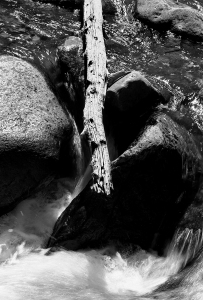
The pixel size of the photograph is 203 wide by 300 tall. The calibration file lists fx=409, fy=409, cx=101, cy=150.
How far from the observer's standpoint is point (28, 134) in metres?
4.71

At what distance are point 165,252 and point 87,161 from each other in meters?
1.52

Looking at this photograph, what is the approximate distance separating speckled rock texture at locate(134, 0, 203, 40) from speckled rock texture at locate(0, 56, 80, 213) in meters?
2.96

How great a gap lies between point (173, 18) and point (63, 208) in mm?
4124

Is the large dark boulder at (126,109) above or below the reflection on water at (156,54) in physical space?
below

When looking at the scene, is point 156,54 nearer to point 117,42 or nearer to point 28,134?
point 117,42

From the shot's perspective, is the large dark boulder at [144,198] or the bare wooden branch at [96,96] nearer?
the bare wooden branch at [96,96]

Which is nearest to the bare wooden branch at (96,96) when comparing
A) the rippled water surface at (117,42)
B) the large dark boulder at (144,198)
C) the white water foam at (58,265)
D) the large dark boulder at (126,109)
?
the large dark boulder at (126,109)

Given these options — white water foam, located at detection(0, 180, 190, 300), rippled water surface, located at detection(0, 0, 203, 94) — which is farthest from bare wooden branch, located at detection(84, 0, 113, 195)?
white water foam, located at detection(0, 180, 190, 300)

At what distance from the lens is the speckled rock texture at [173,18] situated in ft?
23.9

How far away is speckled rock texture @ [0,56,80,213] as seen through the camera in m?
4.67

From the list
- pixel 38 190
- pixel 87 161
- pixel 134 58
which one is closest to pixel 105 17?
pixel 134 58

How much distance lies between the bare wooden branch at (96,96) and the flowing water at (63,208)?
0.68m

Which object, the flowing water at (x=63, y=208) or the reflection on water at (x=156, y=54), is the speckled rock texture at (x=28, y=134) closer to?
the flowing water at (x=63, y=208)

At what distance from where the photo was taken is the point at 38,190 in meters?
5.10
